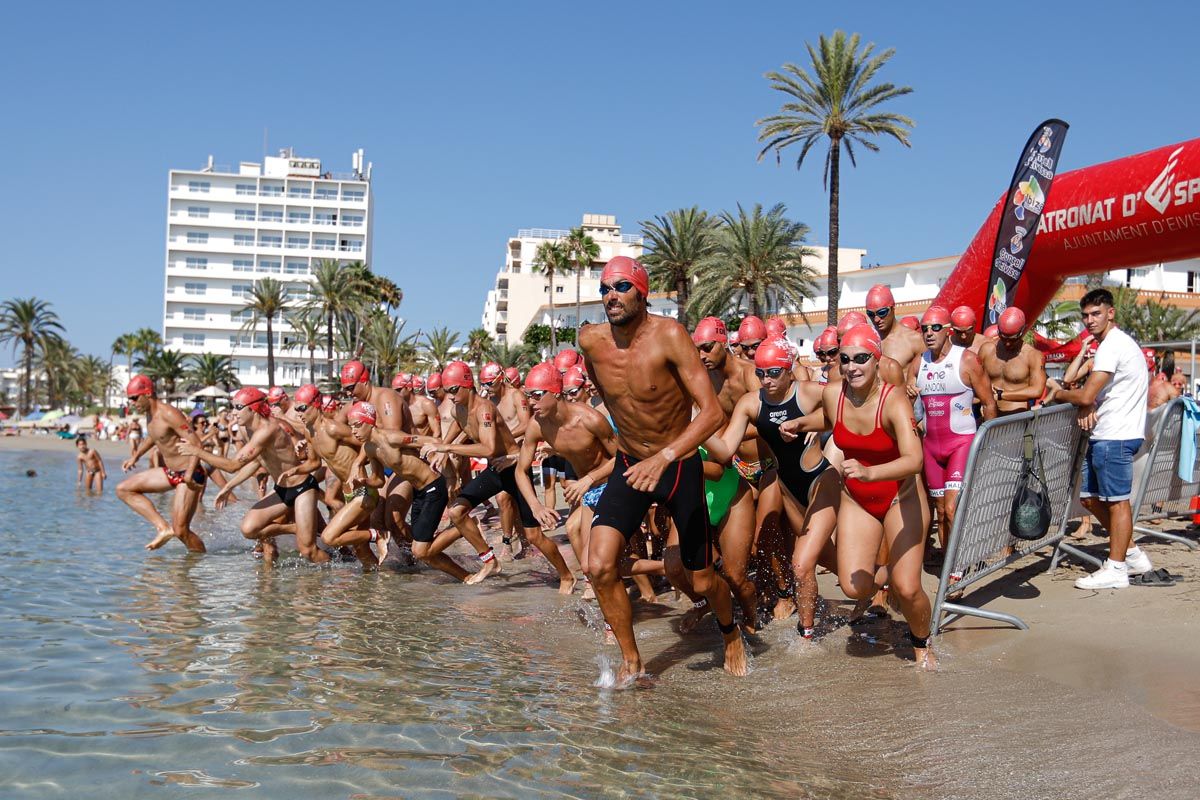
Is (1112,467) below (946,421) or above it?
below

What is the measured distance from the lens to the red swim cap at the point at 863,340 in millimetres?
5414

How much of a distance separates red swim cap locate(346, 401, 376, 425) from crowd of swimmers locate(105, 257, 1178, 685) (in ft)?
0.09

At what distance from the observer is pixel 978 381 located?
7141 mm

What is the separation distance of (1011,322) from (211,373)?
8455cm

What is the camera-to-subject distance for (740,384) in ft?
23.6

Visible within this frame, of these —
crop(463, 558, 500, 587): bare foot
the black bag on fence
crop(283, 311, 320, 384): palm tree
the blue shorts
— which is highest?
crop(283, 311, 320, 384): palm tree

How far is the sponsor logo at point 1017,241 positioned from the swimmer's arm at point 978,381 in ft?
14.1

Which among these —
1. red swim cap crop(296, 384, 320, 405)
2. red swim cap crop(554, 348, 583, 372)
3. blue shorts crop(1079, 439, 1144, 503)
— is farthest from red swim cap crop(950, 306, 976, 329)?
red swim cap crop(296, 384, 320, 405)

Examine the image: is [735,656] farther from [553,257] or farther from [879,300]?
[553,257]

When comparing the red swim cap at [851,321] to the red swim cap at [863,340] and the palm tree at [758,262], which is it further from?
the palm tree at [758,262]

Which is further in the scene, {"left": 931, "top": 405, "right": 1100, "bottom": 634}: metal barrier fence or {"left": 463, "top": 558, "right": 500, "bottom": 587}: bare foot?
{"left": 463, "top": 558, "right": 500, "bottom": 587}: bare foot

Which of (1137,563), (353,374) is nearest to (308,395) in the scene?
(353,374)

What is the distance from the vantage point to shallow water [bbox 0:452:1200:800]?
398 centimetres

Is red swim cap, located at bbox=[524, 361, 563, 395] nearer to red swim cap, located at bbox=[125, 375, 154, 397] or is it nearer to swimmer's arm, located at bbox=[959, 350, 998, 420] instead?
swimmer's arm, located at bbox=[959, 350, 998, 420]
